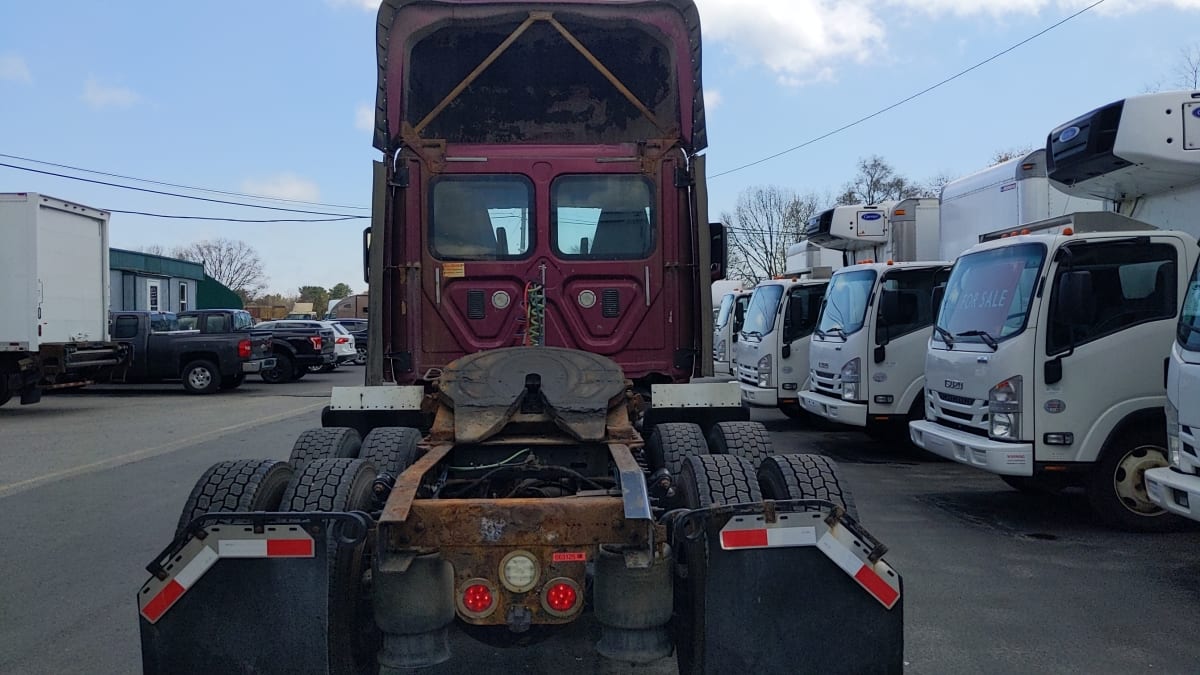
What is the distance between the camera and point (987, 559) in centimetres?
647

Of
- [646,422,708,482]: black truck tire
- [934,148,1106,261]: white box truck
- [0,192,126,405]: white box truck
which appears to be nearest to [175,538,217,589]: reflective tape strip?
[646,422,708,482]: black truck tire

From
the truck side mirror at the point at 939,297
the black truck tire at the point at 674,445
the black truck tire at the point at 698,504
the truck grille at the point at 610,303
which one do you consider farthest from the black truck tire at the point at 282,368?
the black truck tire at the point at 698,504

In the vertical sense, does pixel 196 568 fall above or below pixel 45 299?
below

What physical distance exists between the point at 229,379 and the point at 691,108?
17.6 metres

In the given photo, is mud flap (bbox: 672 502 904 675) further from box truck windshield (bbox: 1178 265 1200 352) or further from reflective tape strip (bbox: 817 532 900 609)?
box truck windshield (bbox: 1178 265 1200 352)

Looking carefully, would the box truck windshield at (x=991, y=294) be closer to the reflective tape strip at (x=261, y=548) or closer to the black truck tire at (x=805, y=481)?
the black truck tire at (x=805, y=481)

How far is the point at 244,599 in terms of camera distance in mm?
3332

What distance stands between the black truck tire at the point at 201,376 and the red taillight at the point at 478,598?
18.9 metres

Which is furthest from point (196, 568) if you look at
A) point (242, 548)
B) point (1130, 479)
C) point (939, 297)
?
point (939, 297)

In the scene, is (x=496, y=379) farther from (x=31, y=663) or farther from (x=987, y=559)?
(x=987, y=559)

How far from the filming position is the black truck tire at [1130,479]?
23.4 ft

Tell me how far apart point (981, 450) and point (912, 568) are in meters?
1.56

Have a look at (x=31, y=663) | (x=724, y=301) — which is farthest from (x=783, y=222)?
(x=31, y=663)

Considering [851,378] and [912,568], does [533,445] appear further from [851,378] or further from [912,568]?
[851,378]
